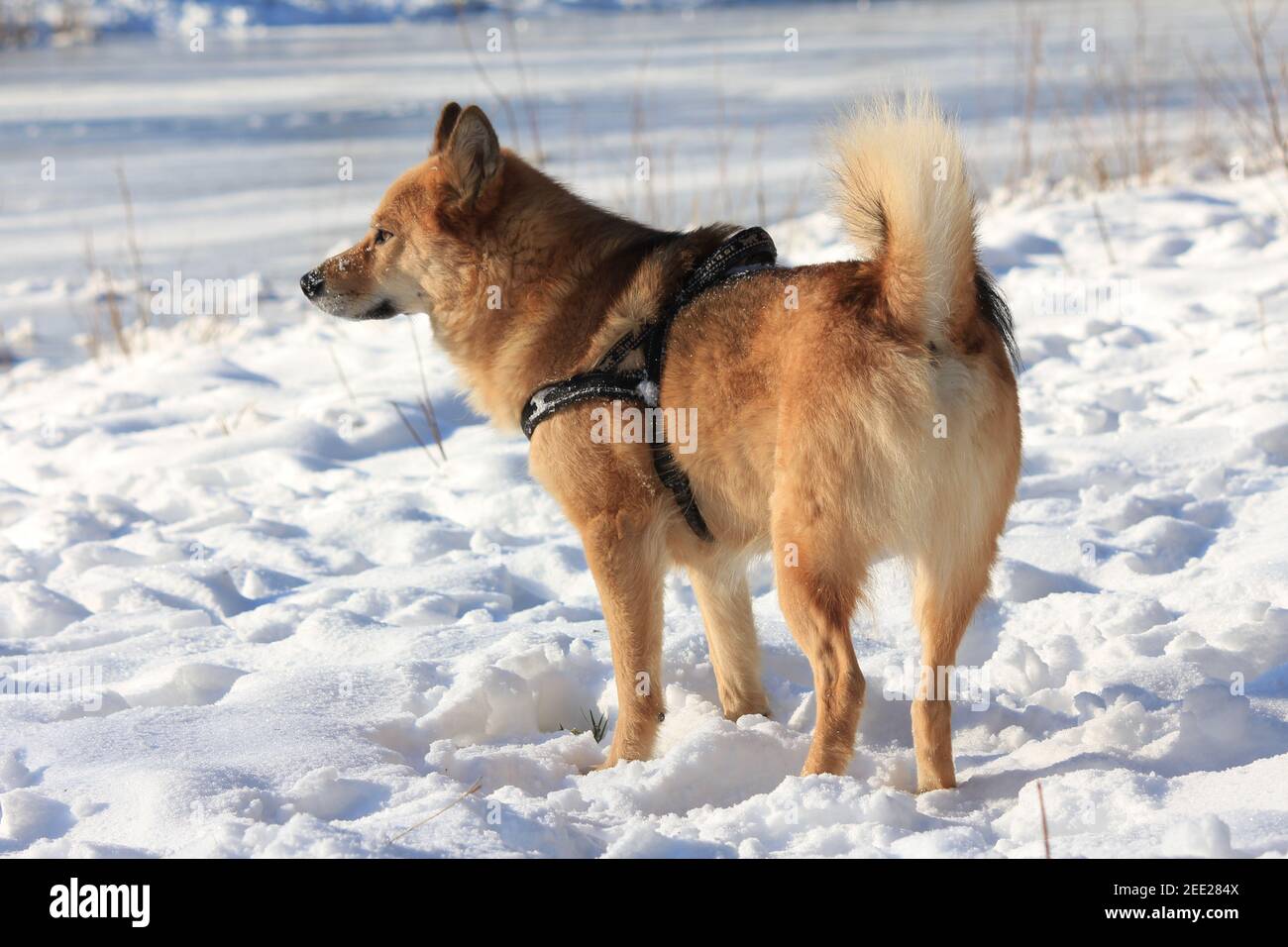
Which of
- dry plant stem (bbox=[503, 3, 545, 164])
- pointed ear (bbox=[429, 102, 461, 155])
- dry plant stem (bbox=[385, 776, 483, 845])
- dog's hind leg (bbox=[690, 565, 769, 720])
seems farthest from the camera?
dry plant stem (bbox=[503, 3, 545, 164])

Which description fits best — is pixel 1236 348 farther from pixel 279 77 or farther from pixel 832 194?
pixel 279 77

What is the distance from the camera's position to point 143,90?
15.5 metres

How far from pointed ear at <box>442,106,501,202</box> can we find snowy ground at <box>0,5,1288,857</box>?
4.37ft

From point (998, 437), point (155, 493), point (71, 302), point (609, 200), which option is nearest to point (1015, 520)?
point (998, 437)

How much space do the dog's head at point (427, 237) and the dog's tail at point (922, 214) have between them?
1195 millimetres

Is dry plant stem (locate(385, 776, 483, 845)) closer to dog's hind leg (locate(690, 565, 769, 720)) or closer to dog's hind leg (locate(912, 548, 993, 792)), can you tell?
dog's hind leg (locate(690, 565, 769, 720))

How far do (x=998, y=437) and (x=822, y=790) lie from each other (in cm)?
89

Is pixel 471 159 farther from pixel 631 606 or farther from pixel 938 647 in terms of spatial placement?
pixel 938 647

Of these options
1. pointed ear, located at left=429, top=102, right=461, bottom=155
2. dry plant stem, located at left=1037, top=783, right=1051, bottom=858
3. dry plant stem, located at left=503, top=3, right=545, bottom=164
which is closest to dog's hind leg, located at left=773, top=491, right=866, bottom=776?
dry plant stem, located at left=1037, top=783, right=1051, bottom=858

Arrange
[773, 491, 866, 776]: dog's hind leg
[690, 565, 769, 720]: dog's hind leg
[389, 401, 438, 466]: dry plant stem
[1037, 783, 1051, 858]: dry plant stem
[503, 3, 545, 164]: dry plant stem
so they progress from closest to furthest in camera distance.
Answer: [1037, 783, 1051, 858]: dry plant stem → [773, 491, 866, 776]: dog's hind leg → [690, 565, 769, 720]: dog's hind leg → [389, 401, 438, 466]: dry plant stem → [503, 3, 545, 164]: dry plant stem

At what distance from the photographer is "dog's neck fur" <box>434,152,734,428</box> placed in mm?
3455

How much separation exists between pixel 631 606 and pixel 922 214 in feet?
4.16

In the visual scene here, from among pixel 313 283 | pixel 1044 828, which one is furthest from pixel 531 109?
pixel 1044 828

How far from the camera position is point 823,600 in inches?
116
